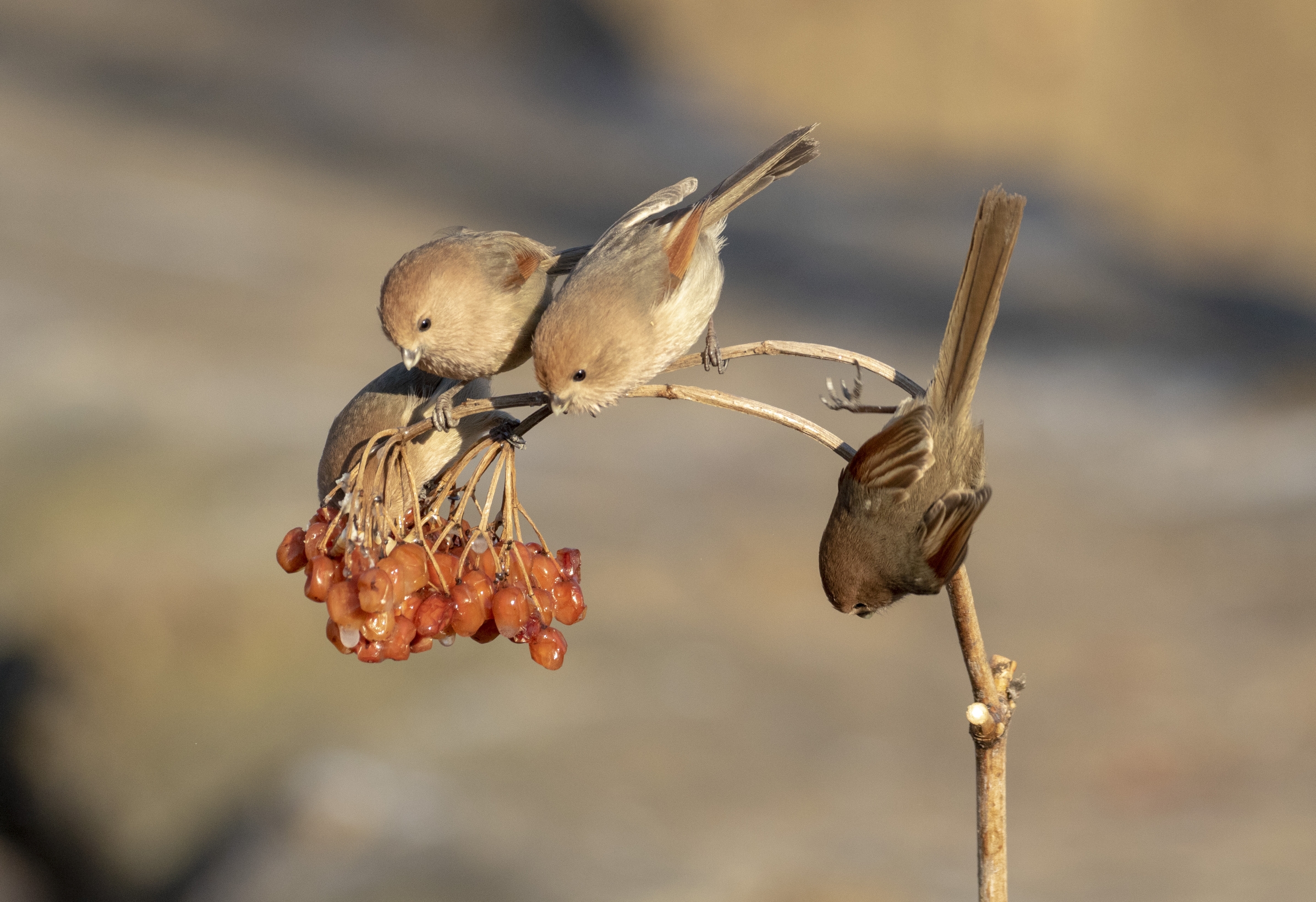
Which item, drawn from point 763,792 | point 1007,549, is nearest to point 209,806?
point 763,792

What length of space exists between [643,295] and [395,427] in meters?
0.64

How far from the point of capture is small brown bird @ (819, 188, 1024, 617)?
2238 mm

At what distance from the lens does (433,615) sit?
2150mm

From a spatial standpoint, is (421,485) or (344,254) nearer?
(421,485)

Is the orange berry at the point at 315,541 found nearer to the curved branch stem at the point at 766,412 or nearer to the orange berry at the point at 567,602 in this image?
the orange berry at the point at 567,602

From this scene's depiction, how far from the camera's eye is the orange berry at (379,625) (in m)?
2.07

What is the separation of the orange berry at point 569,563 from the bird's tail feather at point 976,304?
0.79 metres

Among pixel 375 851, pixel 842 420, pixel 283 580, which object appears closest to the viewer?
pixel 375 851

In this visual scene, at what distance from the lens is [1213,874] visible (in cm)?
498

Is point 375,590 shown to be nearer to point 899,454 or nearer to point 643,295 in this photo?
point 643,295

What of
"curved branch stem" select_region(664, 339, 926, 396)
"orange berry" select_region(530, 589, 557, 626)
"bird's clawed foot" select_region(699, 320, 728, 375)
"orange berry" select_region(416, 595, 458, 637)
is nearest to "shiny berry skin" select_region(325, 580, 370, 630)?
"orange berry" select_region(416, 595, 458, 637)

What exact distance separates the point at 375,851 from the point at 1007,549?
476cm

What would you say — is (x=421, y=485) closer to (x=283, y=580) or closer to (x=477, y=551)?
(x=477, y=551)

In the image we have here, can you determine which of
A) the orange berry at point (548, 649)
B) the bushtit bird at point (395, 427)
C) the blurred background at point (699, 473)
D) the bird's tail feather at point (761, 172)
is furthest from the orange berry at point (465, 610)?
the blurred background at point (699, 473)
